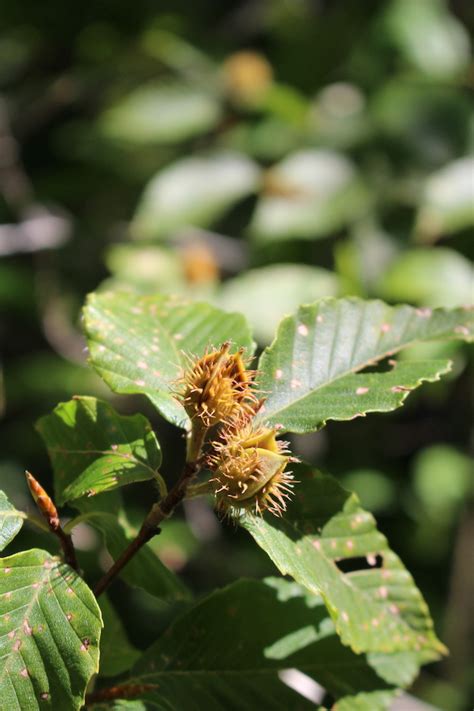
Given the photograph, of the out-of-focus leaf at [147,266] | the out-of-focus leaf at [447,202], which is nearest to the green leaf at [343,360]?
the out-of-focus leaf at [447,202]

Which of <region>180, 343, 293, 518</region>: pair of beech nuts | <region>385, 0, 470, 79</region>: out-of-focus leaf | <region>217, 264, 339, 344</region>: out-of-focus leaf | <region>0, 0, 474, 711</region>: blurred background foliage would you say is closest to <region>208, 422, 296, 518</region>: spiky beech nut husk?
<region>180, 343, 293, 518</region>: pair of beech nuts

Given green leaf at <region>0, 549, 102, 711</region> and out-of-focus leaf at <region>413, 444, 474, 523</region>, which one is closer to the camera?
green leaf at <region>0, 549, 102, 711</region>

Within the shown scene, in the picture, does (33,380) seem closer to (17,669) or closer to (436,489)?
(436,489)

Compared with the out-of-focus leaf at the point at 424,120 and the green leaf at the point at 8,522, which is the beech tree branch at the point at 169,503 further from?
the out-of-focus leaf at the point at 424,120

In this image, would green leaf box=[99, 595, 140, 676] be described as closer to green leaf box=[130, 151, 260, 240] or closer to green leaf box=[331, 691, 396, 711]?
green leaf box=[331, 691, 396, 711]

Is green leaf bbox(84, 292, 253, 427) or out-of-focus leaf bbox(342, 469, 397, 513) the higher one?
green leaf bbox(84, 292, 253, 427)

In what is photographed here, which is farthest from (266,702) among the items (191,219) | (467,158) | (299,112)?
(299,112)
